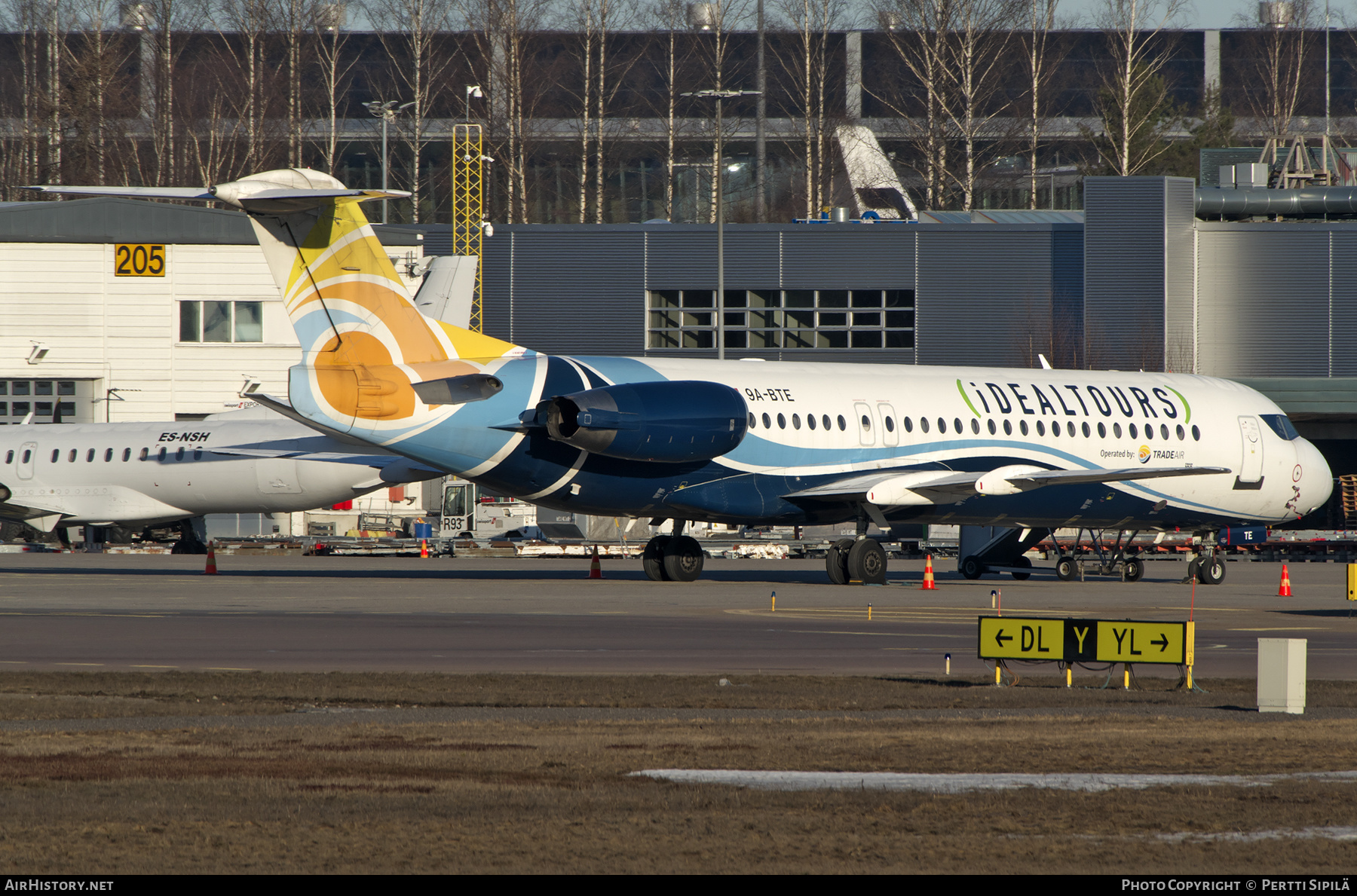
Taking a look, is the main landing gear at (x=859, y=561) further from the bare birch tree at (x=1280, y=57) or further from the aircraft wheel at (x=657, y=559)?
the bare birch tree at (x=1280, y=57)

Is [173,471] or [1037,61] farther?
[1037,61]

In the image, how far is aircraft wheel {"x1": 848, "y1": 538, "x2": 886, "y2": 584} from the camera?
31.0 m

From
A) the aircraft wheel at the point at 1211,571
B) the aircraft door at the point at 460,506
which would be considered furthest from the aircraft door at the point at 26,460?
the aircraft wheel at the point at 1211,571

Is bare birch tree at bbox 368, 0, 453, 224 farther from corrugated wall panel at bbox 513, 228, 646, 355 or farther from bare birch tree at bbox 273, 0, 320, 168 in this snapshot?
corrugated wall panel at bbox 513, 228, 646, 355

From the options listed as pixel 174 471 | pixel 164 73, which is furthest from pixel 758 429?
pixel 164 73

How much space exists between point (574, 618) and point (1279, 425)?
830 inches

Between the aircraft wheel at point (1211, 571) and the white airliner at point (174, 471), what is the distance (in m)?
18.9

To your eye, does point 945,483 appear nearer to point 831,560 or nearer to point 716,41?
point 831,560

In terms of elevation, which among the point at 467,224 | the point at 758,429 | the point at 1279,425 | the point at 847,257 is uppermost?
the point at 467,224

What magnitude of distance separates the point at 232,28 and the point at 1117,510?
56.6 meters

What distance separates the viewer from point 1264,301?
60938 millimetres

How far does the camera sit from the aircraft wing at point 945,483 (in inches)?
1193

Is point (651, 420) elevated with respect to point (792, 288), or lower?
lower

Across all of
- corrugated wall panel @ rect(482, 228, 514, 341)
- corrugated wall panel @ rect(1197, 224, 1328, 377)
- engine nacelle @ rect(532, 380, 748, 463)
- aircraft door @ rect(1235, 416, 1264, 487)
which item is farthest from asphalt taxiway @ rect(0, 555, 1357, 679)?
corrugated wall panel @ rect(482, 228, 514, 341)
